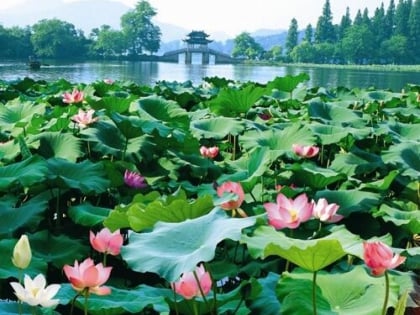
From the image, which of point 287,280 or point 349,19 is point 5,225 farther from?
point 349,19

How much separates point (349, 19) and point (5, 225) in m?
73.5

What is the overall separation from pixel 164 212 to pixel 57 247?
407 mm

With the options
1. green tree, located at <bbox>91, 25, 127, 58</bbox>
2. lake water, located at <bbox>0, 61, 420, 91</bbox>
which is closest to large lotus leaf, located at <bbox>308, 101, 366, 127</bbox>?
lake water, located at <bbox>0, 61, 420, 91</bbox>

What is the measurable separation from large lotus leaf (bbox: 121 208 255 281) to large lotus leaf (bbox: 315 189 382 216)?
624 mm

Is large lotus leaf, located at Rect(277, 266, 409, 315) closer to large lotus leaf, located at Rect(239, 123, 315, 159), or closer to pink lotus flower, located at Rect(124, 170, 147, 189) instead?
pink lotus flower, located at Rect(124, 170, 147, 189)

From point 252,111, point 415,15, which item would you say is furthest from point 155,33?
point 252,111

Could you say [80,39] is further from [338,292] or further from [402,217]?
[338,292]

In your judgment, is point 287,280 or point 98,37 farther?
point 98,37

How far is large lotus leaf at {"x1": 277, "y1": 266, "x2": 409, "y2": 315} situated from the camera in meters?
0.96

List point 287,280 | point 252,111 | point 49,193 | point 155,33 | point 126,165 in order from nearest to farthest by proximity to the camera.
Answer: point 287,280 → point 49,193 → point 126,165 → point 252,111 → point 155,33

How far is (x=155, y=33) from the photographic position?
253ft

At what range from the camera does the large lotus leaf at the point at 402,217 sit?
4.85 feet

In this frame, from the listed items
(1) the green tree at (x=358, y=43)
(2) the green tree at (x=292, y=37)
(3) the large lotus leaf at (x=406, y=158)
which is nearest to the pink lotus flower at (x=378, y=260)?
(3) the large lotus leaf at (x=406, y=158)

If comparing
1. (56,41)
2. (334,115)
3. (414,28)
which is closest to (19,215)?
(334,115)
